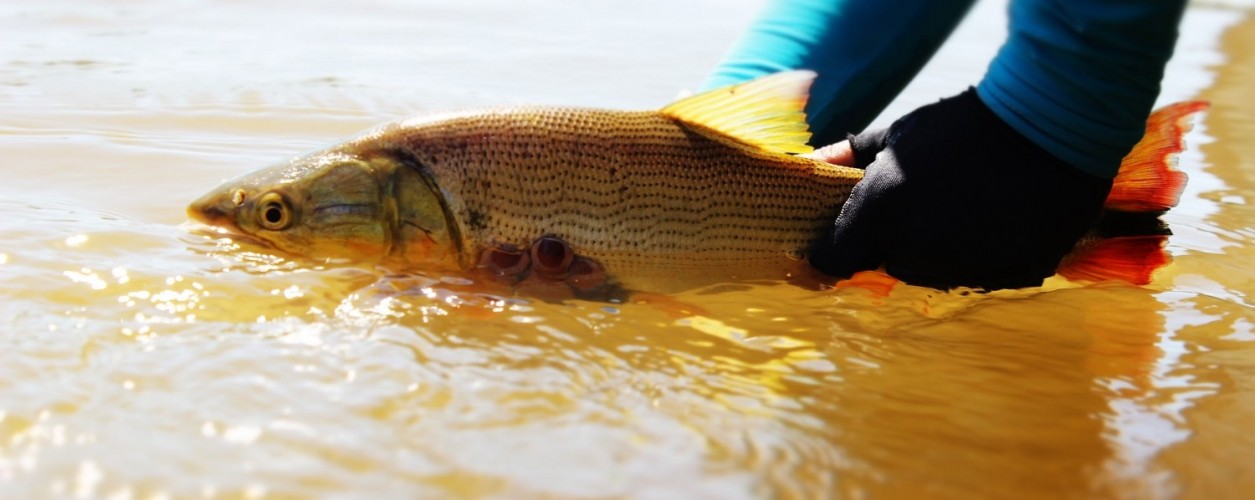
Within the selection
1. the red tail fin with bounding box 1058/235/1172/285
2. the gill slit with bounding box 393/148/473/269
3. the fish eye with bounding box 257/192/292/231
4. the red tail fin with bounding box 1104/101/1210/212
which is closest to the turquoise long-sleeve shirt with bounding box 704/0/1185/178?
the red tail fin with bounding box 1104/101/1210/212

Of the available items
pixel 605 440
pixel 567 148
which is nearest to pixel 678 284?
pixel 567 148

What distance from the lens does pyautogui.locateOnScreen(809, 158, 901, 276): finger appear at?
3207 mm

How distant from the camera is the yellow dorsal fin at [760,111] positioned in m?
3.36

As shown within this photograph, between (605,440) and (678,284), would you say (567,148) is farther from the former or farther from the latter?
(605,440)

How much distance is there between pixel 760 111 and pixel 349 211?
4.18 feet

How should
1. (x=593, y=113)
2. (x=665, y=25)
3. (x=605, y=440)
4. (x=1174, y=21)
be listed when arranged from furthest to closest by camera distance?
1. (x=665, y=25)
2. (x=593, y=113)
3. (x=1174, y=21)
4. (x=605, y=440)

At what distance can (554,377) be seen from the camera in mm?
2732

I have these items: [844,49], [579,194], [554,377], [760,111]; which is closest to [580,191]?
[579,194]

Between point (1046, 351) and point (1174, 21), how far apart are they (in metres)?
0.96

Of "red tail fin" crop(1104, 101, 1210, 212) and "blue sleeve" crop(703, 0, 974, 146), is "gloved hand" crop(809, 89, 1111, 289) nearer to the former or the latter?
"red tail fin" crop(1104, 101, 1210, 212)

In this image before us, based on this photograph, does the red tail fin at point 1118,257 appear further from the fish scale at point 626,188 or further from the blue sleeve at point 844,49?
the blue sleeve at point 844,49

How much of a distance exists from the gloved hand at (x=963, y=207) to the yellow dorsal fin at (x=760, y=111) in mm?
280

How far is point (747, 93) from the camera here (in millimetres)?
3385

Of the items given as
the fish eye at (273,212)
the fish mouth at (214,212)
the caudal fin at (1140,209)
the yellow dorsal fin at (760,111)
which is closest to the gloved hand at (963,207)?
the caudal fin at (1140,209)
